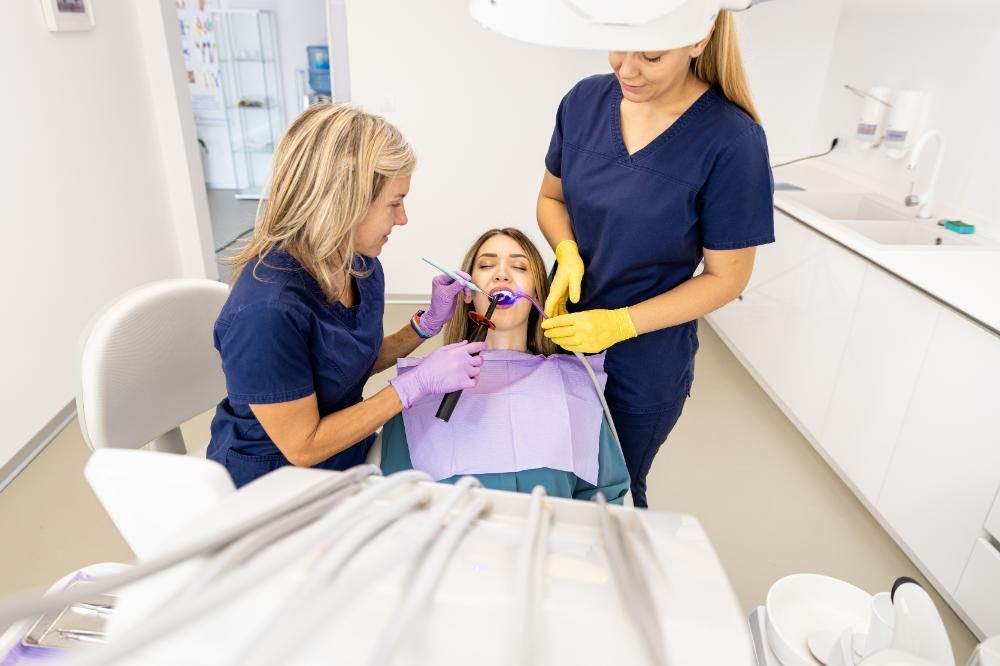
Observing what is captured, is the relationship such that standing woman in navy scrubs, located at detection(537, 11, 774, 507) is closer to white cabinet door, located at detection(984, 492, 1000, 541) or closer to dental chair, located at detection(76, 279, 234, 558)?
dental chair, located at detection(76, 279, 234, 558)

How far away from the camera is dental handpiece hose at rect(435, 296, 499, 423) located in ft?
4.29

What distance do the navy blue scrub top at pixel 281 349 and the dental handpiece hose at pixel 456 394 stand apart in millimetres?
164

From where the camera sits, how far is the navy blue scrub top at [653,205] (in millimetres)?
1229

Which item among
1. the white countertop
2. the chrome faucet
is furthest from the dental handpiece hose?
the chrome faucet

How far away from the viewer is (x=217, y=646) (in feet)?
1.06

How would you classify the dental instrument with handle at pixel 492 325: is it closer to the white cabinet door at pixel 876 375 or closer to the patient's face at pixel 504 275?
the patient's face at pixel 504 275

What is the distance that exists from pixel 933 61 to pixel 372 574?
305 centimetres

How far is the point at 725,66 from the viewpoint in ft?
4.00

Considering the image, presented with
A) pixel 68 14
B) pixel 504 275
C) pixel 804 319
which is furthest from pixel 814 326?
pixel 68 14

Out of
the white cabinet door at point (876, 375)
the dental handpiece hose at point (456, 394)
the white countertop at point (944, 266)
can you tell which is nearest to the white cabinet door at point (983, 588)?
the white cabinet door at point (876, 375)

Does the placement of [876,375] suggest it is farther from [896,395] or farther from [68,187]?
[68,187]

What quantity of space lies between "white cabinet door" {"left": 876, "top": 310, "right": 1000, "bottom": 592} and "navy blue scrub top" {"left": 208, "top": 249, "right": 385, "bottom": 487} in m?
1.51

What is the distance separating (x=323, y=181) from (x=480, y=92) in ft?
7.88

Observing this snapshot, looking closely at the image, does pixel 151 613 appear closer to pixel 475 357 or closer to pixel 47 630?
pixel 47 630
